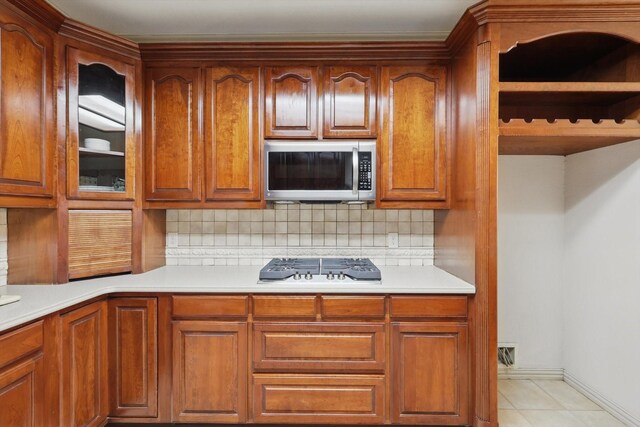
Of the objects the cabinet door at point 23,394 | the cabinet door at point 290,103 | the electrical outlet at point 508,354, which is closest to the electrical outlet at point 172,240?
the cabinet door at point 290,103

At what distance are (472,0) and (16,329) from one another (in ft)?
9.24

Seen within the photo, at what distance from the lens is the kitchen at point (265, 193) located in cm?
187

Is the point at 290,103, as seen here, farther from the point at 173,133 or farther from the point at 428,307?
the point at 428,307

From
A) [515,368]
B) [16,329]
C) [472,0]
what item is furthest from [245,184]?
[515,368]

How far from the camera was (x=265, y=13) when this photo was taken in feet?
7.42

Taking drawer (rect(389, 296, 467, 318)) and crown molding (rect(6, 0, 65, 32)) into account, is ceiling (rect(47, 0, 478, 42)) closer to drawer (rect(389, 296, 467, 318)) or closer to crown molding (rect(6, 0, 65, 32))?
crown molding (rect(6, 0, 65, 32))

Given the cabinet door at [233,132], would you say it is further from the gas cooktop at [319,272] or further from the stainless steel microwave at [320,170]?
the gas cooktop at [319,272]

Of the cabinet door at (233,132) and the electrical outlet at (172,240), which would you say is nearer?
the cabinet door at (233,132)

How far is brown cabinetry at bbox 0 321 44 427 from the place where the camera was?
1427 millimetres

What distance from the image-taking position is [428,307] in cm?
200

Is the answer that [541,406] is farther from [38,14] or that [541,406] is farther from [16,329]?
[38,14]

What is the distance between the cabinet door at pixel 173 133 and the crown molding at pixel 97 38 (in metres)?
0.15

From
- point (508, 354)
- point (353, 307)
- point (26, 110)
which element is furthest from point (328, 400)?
point (26, 110)

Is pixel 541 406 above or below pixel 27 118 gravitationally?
below
